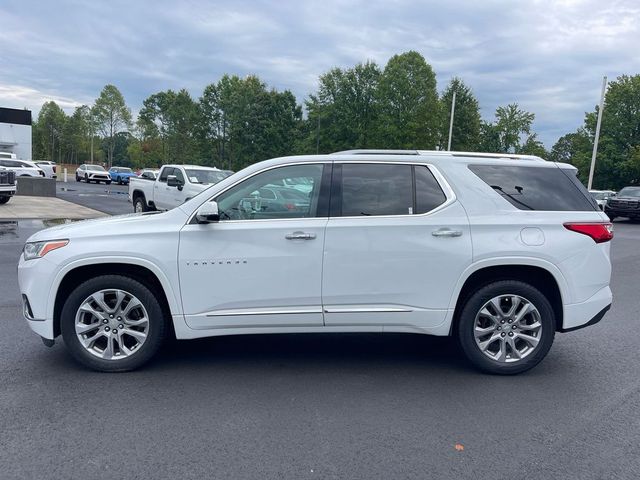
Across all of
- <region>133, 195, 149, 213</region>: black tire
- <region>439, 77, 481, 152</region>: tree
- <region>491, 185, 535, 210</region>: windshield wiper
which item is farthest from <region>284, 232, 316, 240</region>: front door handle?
<region>439, 77, 481, 152</region>: tree

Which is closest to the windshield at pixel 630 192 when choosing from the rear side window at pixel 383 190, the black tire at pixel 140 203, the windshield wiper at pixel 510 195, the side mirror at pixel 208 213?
the black tire at pixel 140 203

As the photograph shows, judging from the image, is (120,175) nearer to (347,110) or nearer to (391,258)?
(347,110)

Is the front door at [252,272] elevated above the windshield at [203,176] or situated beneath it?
situated beneath

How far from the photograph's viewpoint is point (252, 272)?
4.19 meters

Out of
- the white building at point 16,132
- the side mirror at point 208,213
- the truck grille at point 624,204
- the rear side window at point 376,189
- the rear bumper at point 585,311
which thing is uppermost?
the white building at point 16,132

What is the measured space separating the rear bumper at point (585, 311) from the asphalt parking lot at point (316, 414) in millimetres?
473

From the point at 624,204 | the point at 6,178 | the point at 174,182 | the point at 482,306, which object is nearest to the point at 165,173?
the point at 174,182

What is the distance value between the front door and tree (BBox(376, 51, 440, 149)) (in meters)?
45.0

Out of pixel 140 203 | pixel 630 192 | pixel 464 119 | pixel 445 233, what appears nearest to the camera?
pixel 445 233

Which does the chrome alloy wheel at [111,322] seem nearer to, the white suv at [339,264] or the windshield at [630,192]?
the white suv at [339,264]

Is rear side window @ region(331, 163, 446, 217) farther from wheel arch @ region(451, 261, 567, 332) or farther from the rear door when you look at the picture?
wheel arch @ region(451, 261, 567, 332)

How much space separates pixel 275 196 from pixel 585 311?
281cm

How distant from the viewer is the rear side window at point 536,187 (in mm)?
4535

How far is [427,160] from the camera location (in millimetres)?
4609
